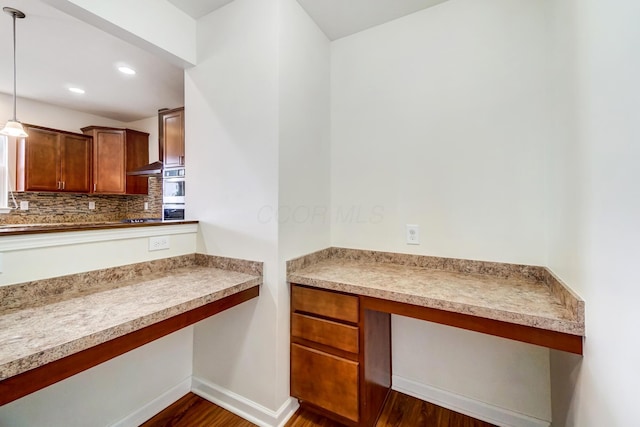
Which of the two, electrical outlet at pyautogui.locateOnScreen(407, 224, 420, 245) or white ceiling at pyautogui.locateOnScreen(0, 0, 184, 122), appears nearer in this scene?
electrical outlet at pyautogui.locateOnScreen(407, 224, 420, 245)

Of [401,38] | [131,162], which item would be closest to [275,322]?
[401,38]

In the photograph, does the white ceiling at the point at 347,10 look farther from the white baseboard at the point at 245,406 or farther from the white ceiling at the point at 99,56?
the white baseboard at the point at 245,406

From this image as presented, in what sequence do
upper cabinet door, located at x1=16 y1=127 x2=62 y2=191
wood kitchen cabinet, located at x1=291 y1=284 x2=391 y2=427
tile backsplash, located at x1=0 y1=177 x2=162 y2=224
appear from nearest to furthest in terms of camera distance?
wood kitchen cabinet, located at x1=291 y1=284 x2=391 y2=427, upper cabinet door, located at x1=16 y1=127 x2=62 y2=191, tile backsplash, located at x1=0 y1=177 x2=162 y2=224

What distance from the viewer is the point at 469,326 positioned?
3.75ft

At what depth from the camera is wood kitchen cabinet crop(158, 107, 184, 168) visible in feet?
8.29

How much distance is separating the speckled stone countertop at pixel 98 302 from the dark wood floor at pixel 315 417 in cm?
88

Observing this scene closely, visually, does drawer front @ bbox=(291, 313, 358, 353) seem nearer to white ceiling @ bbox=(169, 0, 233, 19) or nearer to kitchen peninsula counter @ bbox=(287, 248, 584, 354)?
kitchen peninsula counter @ bbox=(287, 248, 584, 354)

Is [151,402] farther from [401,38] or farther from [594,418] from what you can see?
[401,38]

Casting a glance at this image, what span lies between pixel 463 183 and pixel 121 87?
148 inches

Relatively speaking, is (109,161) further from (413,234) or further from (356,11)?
(413,234)

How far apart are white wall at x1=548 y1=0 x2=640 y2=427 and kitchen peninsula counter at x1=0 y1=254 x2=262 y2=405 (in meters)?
1.45

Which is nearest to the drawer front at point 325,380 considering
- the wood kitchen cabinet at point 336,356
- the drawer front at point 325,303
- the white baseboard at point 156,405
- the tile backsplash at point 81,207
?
the wood kitchen cabinet at point 336,356

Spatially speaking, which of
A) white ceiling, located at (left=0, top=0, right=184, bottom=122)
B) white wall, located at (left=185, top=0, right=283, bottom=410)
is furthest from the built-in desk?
white ceiling, located at (left=0, top=0, right=184, bottom=122)

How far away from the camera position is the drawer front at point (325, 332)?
4.59 feet
